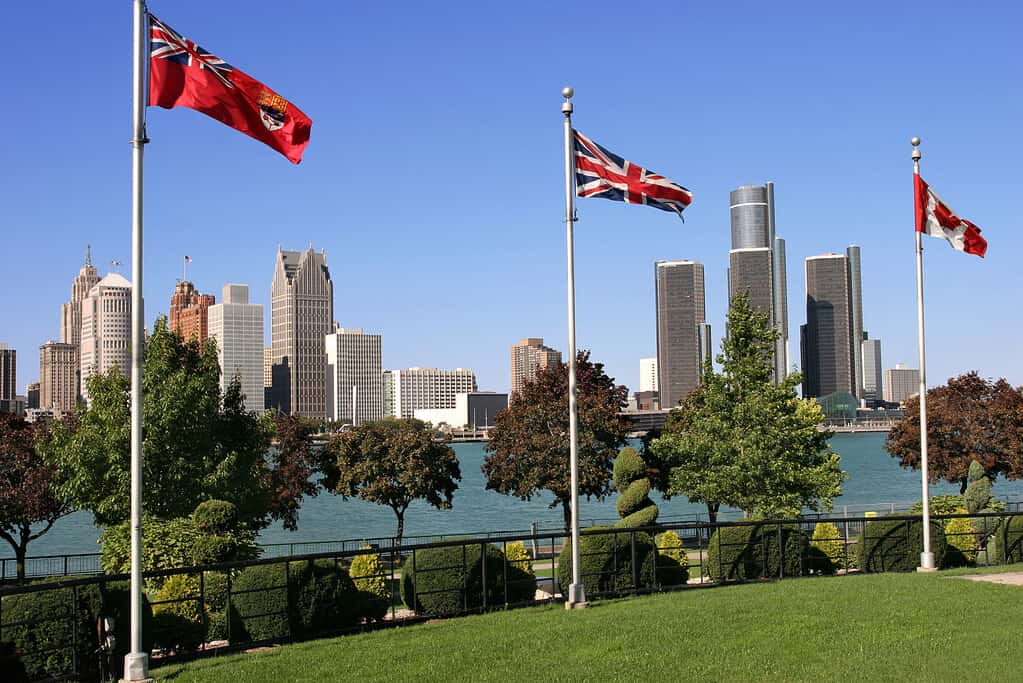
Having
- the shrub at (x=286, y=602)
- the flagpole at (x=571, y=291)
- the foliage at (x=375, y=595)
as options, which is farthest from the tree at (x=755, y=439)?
the shrub at (x=286, y=602)

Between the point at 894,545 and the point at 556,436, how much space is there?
25435 mm

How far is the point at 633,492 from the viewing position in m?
30.1

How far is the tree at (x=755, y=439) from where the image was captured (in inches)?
1473

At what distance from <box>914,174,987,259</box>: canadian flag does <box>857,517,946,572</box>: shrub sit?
247 inches

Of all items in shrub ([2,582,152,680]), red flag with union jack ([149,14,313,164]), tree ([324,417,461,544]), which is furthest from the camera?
tree ([324,417,461,544])

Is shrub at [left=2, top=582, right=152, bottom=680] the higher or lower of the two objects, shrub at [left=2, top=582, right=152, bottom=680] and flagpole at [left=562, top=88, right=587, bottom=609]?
the lower

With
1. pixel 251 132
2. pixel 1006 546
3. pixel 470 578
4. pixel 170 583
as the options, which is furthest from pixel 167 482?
pixel 1006 546

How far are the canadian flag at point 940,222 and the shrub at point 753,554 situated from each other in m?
7.57

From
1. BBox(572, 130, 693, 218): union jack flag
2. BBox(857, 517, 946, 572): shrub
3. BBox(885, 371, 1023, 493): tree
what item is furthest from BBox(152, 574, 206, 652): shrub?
BBox(885, 371, 1023, 493): tree

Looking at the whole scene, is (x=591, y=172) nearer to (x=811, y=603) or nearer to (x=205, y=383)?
(x=811, y=603)

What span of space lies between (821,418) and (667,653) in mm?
27598

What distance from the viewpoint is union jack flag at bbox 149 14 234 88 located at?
14.1m

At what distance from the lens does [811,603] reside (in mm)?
17297

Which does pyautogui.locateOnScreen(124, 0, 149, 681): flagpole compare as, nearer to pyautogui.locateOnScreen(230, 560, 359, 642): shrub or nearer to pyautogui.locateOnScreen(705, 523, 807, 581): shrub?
pyautogui.locateOnScreen(230, 560, 359, 642): shrub
